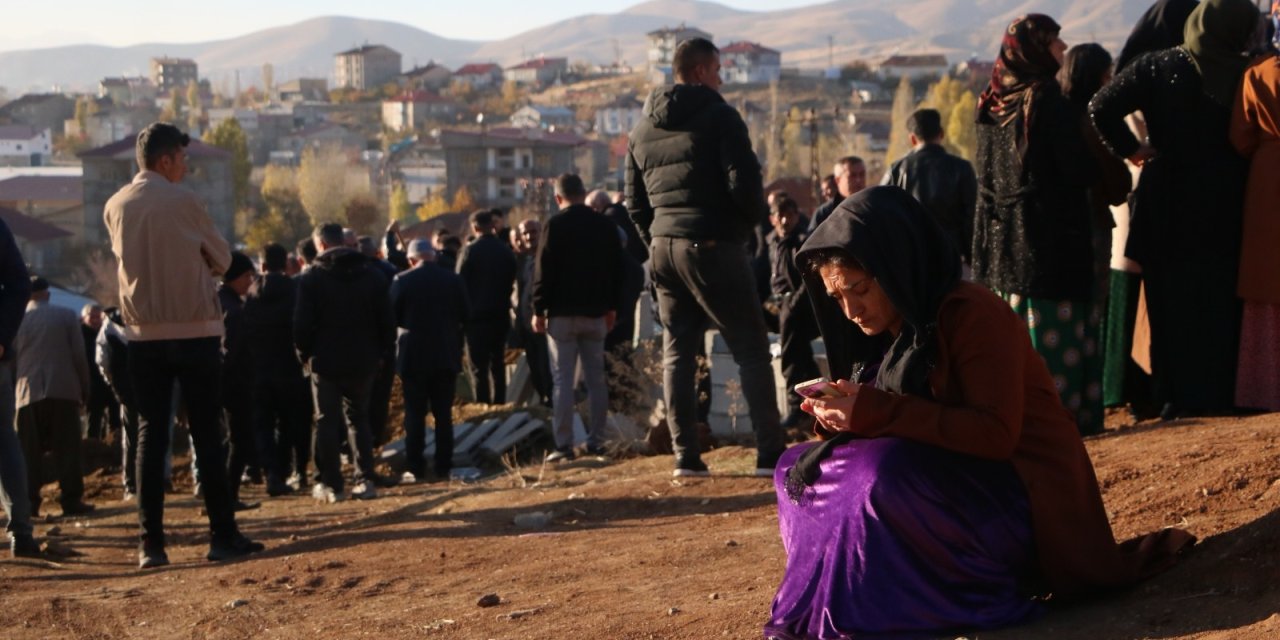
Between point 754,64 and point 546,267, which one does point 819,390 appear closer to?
point 546,267

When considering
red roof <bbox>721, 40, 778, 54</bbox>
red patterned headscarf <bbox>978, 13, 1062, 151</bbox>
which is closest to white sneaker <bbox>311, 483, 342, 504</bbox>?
red patterned headscarf <bbox>978, 13, 1062, 151</bbox>

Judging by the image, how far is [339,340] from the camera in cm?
1020

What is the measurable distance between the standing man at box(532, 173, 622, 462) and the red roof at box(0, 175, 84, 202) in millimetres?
95888

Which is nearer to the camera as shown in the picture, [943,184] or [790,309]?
[943,184]

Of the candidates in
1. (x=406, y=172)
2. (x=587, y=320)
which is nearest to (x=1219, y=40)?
(x=587, y=320)

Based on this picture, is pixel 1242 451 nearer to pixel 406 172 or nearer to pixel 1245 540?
pixel 1245 540

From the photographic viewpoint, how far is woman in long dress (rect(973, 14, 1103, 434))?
24.6 ft

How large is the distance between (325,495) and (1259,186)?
6.21m

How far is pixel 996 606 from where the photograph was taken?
4.48 meters

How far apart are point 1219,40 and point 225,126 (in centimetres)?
12026

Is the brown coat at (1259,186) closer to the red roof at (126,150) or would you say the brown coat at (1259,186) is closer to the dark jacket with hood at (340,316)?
the dark jacket with hood at (340,316)

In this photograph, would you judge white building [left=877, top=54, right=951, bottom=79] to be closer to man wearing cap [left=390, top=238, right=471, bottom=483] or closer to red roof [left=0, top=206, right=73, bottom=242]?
red roof [left=0, top=206, right=73, bottom=242]

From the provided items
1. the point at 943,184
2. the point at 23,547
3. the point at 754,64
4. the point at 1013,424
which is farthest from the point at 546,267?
the point at 754,64

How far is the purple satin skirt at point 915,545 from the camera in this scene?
4402mm
